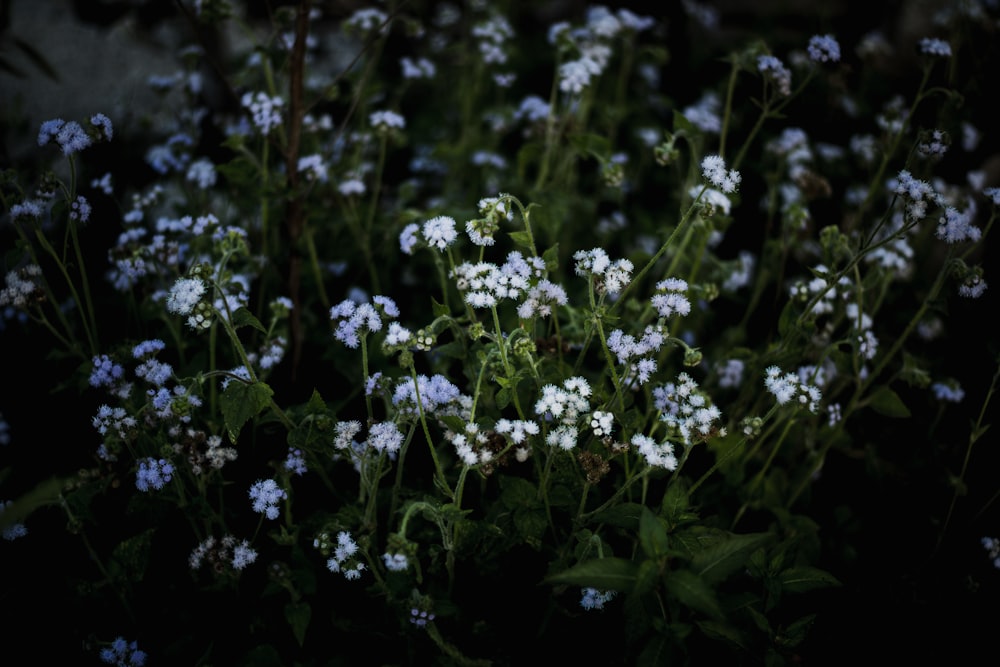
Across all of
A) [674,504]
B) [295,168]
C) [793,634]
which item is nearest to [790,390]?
[674,504]

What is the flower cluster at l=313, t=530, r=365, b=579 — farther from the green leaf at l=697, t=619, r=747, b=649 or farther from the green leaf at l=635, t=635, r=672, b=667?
the green leaf at l=697, t=619, r=747, b=649

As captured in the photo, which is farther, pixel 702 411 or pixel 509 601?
pixel 509 601

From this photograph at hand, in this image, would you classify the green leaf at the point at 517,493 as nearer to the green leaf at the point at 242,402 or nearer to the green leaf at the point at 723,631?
the green leaf at the point at 723,631

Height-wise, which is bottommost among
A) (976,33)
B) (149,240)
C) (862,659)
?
(862,659)

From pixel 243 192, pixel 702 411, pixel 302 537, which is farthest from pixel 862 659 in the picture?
pixel 243 192

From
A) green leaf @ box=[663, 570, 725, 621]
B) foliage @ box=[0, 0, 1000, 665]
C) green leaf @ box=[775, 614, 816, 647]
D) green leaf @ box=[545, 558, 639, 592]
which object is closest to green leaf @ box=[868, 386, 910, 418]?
foliage @ box=[0, 0, 1000, 665]

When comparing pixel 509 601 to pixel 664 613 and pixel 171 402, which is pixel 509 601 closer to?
pixel 664 613
